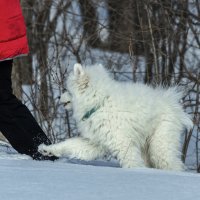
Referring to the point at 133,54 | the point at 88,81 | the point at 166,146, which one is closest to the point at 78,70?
the point at 88,81

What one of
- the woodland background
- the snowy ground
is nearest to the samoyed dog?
the snowy ground

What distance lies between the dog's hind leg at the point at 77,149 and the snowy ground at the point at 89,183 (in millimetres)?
550

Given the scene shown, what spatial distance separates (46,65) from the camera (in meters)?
10.0

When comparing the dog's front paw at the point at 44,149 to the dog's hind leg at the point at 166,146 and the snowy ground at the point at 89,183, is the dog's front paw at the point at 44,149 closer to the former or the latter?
the snowy ground at the point at 89,183

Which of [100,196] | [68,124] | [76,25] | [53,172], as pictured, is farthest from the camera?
[76,25]

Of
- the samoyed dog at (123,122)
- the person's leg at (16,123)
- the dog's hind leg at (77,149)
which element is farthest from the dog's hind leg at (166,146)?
the person's leg at (16,123)

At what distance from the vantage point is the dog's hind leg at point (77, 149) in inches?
240

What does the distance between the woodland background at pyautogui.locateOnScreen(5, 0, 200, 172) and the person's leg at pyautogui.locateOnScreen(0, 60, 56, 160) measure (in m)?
1.72

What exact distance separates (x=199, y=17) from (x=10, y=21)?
4.29 meters

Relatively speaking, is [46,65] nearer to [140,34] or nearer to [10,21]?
[140,34]

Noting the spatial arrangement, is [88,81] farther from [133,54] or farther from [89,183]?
[133,54]

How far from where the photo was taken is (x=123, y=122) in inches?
234

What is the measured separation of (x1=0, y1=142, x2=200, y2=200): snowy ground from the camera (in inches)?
165

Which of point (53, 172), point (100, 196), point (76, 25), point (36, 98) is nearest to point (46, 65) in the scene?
point (36, 98)
